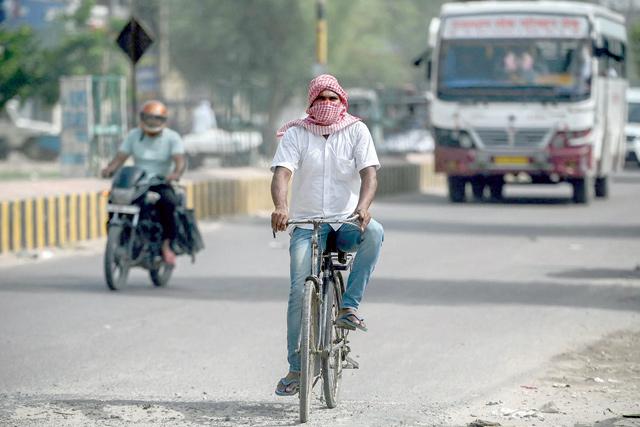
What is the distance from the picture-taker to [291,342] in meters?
6.97

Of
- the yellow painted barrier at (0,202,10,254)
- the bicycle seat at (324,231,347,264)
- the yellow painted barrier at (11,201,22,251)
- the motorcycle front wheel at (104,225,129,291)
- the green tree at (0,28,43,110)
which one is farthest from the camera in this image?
the green tree at (0,28,43,110)

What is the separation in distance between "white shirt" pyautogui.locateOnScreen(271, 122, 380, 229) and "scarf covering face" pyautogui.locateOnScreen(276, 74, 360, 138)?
4 centimetres

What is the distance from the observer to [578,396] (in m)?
7.69

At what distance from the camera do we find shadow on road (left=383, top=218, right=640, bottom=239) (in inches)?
760

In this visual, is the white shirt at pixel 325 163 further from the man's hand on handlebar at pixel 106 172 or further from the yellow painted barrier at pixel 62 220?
the yellow painted barrier at pixel 62 220

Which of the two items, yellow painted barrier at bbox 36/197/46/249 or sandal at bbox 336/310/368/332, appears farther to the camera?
yellow painted barrier at bbox 36/197/46/249

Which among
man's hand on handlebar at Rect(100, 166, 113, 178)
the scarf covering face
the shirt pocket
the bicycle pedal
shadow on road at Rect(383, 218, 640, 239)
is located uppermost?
the scarf covering face

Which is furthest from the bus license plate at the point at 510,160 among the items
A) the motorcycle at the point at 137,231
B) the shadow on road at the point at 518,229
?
the motorcycle at the point at 137,231

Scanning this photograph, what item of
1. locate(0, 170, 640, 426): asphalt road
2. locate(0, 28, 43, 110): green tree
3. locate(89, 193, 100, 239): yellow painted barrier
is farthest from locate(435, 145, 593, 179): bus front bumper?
locate(0, 28, 43, 110): green tree

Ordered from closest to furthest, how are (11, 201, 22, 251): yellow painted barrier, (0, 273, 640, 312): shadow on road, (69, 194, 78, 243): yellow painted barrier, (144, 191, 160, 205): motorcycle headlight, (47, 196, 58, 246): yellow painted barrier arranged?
1. (0, 273, 640, 312): shadow on road
2. (144, 191, 160, 205): motorcycle headlight
3. (11, 201, 22, 251): yellow painted barrier
4. (47, 196, 58, 246): yellow painted barrier
5. (69, 194, 78, 243): yellow painted barrier

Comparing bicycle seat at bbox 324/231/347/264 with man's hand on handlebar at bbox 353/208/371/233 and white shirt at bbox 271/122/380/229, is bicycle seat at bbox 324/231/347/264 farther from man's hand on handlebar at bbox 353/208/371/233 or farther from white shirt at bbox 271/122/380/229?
man's hand on handlebar at bbox 353/208/371/233

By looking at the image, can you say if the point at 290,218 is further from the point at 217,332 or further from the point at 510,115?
the point at 510,115

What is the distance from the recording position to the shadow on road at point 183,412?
6867 millimetres

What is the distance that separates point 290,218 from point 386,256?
902 cm
